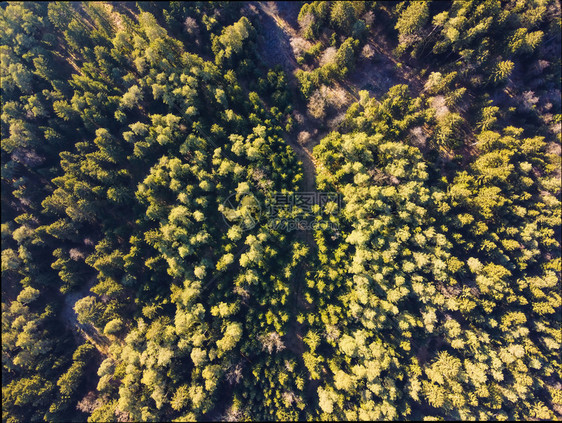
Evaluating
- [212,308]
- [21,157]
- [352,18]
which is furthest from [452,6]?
[21,157]

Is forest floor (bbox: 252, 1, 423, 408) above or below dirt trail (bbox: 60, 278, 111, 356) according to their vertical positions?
above

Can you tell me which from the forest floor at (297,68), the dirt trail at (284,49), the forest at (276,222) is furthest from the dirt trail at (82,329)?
the dirt trail at (284,49)

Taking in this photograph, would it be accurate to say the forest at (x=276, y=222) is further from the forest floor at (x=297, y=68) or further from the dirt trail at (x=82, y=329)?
the forest floor at (x=297, y=68)

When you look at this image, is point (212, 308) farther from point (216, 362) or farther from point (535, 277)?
point (535, 277)

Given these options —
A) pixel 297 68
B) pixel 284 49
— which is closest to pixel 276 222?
pixel 297 68

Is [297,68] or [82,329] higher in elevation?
[297,68]

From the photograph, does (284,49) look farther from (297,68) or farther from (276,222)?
(276,222)

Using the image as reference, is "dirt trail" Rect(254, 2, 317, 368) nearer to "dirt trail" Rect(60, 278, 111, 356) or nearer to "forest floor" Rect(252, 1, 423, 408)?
"forest floor" Rect(252, 1, 423, 408)

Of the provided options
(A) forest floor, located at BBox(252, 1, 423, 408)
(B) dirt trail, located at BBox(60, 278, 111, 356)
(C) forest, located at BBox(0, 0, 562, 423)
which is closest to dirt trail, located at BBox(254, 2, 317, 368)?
(A) forest floor, located at BBox(252, 1, 423, 408)
